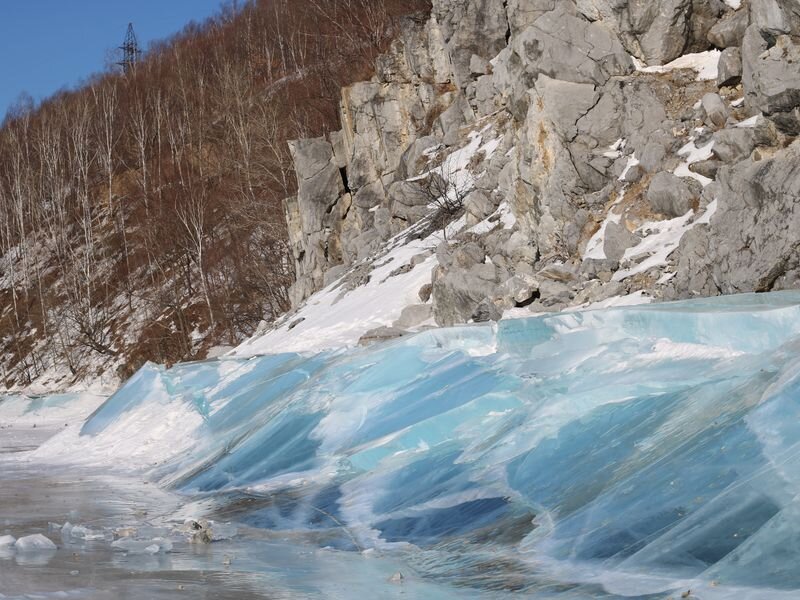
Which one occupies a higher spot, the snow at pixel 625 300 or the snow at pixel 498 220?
the snow at pixel 498 220

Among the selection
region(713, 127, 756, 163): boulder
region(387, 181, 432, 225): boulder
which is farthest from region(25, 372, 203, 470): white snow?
region(387, 181, 432, 225): boulder

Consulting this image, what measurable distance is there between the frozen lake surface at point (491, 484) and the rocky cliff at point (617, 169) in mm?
2695

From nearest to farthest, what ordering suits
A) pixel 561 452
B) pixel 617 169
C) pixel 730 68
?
pixel 561 452 → pixel 730 68 → pixel 617 169

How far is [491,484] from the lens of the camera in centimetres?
652

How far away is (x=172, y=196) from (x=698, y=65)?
112 feet

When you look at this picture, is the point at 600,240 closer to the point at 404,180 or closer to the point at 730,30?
the point at 730,30

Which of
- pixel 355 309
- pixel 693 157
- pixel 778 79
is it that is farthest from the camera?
pixel 355 309

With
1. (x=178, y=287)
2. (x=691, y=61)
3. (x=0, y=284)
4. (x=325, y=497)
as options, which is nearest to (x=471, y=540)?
(x=325, y=497)

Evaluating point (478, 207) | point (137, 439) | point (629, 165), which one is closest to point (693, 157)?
point (629, 165)

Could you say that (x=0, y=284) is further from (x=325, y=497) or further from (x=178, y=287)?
(x=325, y=497)

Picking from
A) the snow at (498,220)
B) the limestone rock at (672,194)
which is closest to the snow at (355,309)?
the snow at (498,220)

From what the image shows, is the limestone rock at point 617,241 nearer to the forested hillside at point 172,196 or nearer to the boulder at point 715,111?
the boulder at point 715,111

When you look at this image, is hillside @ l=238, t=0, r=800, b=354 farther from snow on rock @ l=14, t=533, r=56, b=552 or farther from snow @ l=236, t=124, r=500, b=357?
snow on rock @ l=14, t=533, r=56, b=552

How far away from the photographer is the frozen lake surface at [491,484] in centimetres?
462
